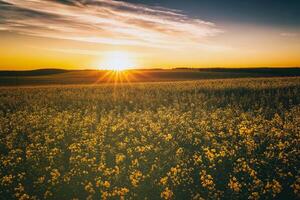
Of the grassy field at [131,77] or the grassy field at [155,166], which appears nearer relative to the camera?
the grassy field at [155,166]

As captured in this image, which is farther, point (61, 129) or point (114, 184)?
point (61, 129)

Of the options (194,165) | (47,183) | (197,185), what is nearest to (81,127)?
(47,183)

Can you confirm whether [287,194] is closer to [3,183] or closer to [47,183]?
[47,183]

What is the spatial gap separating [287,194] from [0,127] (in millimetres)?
11056

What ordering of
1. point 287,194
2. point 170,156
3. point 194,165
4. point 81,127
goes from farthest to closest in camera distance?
point 81,127
point 170,156
point 194,165
point 287,194

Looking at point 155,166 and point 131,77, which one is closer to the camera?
point 155,166

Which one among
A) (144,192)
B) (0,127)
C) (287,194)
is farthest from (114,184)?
(0,127)

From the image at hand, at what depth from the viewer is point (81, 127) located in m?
12.6

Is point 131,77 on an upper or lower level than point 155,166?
lower

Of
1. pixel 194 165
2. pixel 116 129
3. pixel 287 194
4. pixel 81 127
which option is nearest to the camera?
pixel 287 194

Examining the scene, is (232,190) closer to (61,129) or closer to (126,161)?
(126,161)

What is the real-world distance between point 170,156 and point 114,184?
209 cm

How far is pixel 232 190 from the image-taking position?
6.59 meters

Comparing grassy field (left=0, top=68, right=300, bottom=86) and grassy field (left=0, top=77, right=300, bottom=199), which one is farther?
→ grassy field (left=0, top=68, right=300, bottom=86)
